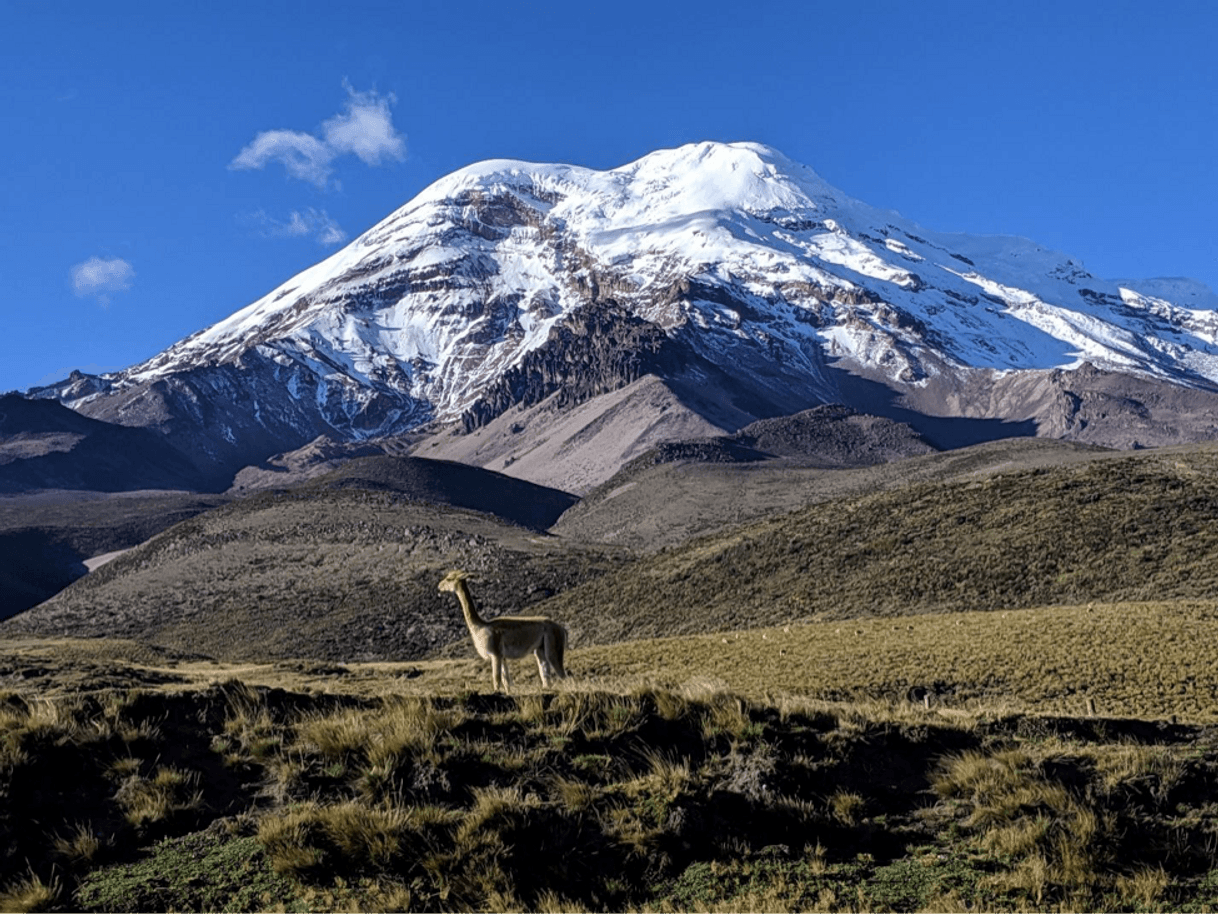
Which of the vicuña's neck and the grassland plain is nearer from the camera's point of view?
the grassland plain

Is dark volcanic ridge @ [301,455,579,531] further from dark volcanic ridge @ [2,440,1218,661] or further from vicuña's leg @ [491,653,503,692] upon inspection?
vicuña's leg @ [491,653,503,692]

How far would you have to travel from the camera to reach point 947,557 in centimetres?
5103

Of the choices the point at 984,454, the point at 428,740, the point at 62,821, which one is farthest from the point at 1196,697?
the point at 984,454

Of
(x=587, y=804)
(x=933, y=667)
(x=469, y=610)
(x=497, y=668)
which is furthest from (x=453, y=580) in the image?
(x=933, y=667)

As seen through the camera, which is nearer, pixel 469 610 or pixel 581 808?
pixel 581 808

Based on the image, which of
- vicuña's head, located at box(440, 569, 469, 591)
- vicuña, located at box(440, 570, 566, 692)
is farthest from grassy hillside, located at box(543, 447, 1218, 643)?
vicuña's head, located at box(440, 569, 469, 591)

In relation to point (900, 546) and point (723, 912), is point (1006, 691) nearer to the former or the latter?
point (723, 912)

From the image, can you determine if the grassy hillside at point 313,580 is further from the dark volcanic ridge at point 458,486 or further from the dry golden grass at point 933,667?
the dark volcanic ridge at point 458,486

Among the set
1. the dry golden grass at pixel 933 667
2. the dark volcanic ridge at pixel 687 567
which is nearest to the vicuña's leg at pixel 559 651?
the dry golden grass at pixel 933 667

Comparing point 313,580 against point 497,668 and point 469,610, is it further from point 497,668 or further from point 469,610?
point 497,668

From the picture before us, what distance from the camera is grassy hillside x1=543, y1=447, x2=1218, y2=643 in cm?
4444

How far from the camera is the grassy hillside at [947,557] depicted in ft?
146

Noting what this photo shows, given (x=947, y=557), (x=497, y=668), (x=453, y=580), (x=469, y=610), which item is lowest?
(x=947, y=557)

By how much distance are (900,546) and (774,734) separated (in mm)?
45600
